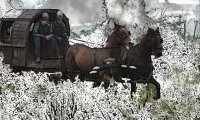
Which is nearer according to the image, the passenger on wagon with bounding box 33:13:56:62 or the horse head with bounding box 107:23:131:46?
the horse head with bounding box 107:23:131:46

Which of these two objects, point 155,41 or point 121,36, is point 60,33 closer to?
point 121,36

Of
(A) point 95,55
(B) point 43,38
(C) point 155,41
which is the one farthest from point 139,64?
(B) point 43,38

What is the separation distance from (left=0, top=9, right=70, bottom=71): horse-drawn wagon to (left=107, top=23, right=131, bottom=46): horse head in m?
2.60

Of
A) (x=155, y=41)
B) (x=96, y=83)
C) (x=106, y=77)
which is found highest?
(x=155, y=41)

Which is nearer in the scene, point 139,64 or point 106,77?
point 139,64

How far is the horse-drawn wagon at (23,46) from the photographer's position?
12.3 meters

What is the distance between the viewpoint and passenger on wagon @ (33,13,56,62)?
12.4m

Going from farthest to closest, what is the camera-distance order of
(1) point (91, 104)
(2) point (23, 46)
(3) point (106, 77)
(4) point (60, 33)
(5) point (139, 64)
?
(4) point (60, 33) → (2) point (23, 46) → (3) point (106, 77) → (5) point (139, 64) → (1) point (91, 104)

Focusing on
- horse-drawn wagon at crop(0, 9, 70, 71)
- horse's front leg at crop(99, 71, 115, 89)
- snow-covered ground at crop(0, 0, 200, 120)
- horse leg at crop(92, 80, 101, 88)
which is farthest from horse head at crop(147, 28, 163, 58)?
horse-drawn wagon at crop(0, 9, 70, 71)

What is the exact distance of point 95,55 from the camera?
1055 cm

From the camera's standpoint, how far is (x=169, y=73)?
15375mm

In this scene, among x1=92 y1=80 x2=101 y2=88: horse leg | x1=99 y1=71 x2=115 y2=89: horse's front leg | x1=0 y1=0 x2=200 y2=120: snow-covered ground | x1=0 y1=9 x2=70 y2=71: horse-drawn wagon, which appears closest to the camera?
x1=0 y1=0 x2=200 y2=120: snow-covered ground

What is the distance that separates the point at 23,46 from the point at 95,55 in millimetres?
2796

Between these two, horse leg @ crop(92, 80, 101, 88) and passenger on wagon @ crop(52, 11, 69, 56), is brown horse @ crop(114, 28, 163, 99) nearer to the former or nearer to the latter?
horse leg @ crop(92, 80, 101, 88)
